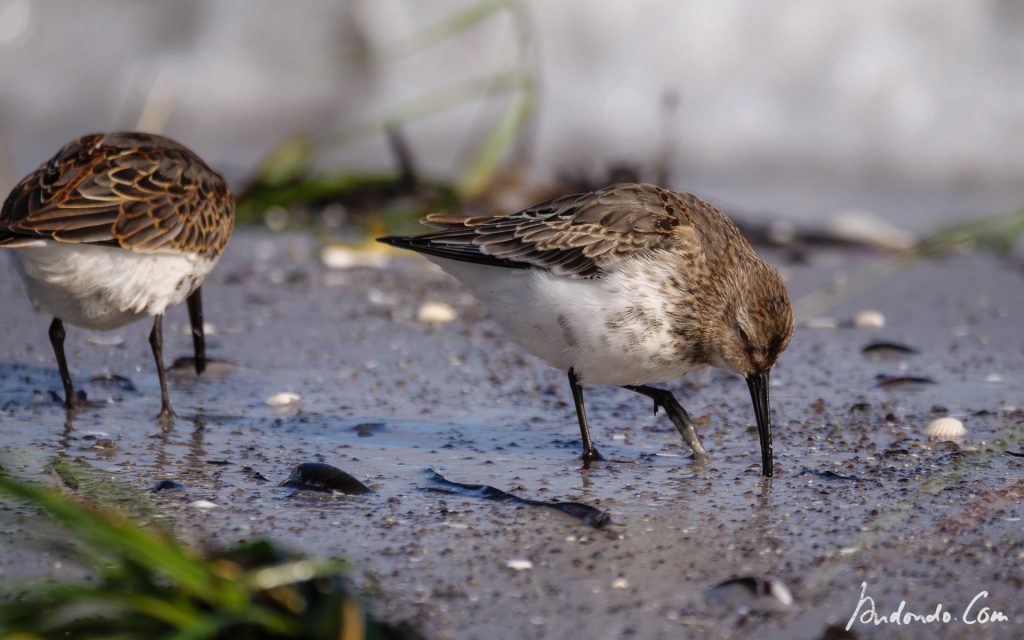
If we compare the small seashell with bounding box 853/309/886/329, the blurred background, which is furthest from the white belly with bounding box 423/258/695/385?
the blurred background

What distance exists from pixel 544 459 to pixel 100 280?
1934 mm

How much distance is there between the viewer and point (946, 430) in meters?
5.32

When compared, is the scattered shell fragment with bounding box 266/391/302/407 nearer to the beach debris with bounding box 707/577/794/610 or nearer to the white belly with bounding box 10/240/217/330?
the white belly with bounding box 10/240/217/330

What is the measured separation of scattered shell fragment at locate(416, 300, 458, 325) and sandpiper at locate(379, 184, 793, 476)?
5.47 feet

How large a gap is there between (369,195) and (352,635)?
6.76 metres

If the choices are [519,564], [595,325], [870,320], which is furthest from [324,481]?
[870,320]

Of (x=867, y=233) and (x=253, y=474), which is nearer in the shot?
(x=253, y=474)

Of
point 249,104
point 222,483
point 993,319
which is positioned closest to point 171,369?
point 222,483

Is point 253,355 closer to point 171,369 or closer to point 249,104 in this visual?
point 171,369

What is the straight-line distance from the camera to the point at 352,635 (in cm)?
292

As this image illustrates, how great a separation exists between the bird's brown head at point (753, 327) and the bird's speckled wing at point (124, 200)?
89.5 inches

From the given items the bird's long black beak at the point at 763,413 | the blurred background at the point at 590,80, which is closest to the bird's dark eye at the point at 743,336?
the bird's long black beak at the point at 763,413

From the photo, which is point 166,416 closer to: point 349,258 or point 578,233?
point 578,233

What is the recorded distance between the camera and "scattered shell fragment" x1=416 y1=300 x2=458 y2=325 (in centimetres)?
728
